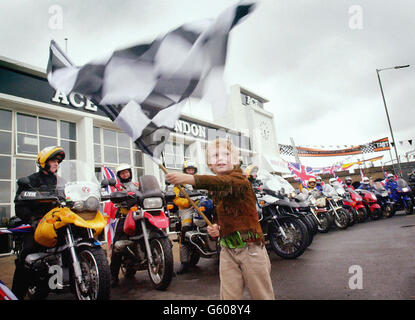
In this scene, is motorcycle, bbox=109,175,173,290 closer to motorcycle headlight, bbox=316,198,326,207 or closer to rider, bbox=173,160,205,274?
rider, bbox=173,160,205,274

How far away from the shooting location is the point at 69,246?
9.77ft

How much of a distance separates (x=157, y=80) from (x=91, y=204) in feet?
5.65

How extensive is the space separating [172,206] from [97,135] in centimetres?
757

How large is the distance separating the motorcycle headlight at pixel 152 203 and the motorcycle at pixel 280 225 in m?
1.82

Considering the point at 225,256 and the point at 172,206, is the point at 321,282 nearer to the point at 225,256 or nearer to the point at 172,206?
the point at 225,256

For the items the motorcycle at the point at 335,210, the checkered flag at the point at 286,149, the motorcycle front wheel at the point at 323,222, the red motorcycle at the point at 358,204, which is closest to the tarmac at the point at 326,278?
the motorcycle front wheel at the point at 323,222

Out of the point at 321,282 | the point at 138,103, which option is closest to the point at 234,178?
the point at 138,103

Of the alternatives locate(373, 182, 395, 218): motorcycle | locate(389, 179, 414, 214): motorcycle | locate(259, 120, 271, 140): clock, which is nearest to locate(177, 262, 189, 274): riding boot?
locate(373, 182, 395, 218): motorcycle

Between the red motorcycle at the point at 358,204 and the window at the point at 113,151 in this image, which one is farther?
the window at the point at 113,151

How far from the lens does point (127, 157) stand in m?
12.8

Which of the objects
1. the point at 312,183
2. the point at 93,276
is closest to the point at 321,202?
the point at 312,183

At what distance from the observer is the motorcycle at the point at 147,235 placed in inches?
147

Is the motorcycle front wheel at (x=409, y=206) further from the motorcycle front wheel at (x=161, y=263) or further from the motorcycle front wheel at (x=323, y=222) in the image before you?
the motorcycle front wheel at (x=161, y=263)

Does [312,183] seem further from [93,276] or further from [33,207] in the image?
[33,207]
